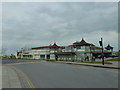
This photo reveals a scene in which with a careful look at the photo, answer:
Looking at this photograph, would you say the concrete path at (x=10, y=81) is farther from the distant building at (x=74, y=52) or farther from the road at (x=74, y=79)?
the distant building at (x=74, y=52)

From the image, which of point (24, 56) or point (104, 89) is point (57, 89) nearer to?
point (104, 89)

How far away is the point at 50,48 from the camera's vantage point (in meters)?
72.6

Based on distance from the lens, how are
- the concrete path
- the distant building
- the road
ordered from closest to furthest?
the road
the concrete path
the distant building

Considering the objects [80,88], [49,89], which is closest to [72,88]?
[80,88]

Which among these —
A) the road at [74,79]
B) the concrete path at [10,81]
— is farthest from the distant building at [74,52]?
the concrete path at [10,81]

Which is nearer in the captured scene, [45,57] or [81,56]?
[81,56]

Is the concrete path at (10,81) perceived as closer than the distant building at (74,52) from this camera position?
Yes

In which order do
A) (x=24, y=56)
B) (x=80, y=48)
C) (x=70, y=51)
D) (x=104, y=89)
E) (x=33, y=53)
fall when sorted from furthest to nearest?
1. (x=24, y=56)
2. (x=33, y=53)
3. (x=70, y=51)
4. (x=80, y=48)
5. (x=104, y=89)

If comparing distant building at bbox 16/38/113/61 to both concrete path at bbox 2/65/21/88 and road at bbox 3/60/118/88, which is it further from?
concrete path at bbox 2/65/21/88

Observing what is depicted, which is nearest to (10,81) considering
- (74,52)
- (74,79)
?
(74,79)

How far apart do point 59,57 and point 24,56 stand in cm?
3301

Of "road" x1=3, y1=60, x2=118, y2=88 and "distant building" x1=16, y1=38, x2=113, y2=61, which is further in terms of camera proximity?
"distant building" x1=16, y1=38, x2=113, y2=61

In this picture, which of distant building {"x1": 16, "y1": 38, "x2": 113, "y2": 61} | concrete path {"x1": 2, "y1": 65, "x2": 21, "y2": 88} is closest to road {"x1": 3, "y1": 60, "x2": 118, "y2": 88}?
concrete path {"x1": 2, "y1": 65, "x2": 21, "y2": 88}

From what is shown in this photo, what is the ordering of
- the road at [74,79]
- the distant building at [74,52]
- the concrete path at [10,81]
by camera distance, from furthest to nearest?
the distant building at [74,52] < the concrete path at [10,81] < the road at [74,79]
